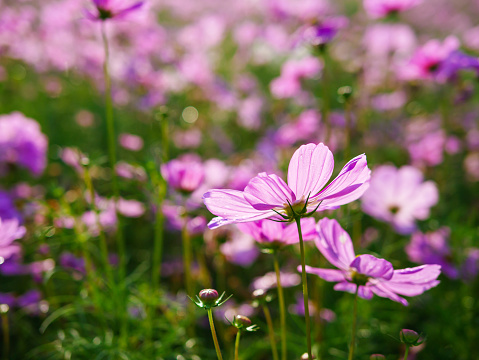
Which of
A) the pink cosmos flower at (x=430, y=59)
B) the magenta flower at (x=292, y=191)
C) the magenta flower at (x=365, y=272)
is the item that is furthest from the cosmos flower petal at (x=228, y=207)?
the pink cosmos flower at (x=430, y=59)

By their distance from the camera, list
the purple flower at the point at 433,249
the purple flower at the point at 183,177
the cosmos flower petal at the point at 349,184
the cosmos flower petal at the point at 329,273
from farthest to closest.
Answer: the purple flower at the point at 433,249
the purple flower at the point at 183,177
the cosmos flower petal at the point at 329,273
the cosmos flower petal at the point at 349,184

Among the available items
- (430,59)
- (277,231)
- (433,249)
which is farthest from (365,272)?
(430,59)

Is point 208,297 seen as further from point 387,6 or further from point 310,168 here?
point 387,6

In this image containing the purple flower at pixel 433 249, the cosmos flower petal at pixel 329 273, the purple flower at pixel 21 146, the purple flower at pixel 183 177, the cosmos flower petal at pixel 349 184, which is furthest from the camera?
the purple flower at pixel 21 146

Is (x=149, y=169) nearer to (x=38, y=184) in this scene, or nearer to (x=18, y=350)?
(x=18, y=350)

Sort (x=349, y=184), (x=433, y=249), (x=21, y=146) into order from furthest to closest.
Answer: (x=21, y=146)
(x=433, y=249)
(x=349, y=184)

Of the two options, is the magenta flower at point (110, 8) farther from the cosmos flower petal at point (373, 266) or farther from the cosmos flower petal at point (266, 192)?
the cosmos flower petal at point (373, 266)
